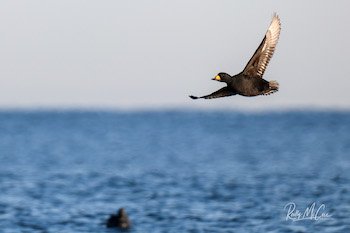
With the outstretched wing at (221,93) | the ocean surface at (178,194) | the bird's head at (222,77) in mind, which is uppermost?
the bird's head at (222,77)

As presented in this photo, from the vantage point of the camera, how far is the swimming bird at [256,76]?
16281 millimetres

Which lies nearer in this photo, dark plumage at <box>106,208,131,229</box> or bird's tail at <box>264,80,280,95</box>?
bird's tail at <box>264,80,280,95</box>

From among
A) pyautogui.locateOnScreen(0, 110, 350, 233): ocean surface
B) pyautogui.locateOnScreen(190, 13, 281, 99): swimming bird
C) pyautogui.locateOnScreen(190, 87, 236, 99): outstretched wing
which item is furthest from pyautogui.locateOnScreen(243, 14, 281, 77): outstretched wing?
pyautogui.locateOnScreen(0, 110, 350, 233): ocean surface

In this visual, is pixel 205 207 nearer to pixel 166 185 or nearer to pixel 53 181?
pixel 166 185

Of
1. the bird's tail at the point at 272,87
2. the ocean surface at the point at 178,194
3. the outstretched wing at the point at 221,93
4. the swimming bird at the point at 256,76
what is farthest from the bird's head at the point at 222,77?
the ocean surface at the point at 178,194

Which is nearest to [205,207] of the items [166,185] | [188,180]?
[166,185]

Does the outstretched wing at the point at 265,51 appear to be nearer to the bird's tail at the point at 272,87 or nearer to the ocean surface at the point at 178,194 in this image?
the bird's tail at the point at 272,87

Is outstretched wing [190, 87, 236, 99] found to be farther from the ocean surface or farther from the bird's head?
the ocean surface

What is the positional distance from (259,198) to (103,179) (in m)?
17.3

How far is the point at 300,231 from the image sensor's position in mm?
41219

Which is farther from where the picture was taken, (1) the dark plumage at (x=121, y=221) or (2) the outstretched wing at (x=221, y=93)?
(1) the dark plumage at (x=121, y=221)

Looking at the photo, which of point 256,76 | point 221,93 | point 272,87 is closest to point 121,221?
point 221,93

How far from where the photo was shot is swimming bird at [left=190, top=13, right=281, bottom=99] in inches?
641

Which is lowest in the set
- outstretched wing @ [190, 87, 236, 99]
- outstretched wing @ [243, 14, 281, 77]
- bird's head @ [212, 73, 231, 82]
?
outstretched wing @ [190, 87, 236, 99]
